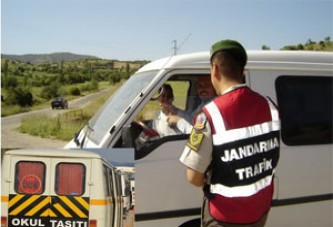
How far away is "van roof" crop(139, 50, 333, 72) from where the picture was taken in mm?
3525

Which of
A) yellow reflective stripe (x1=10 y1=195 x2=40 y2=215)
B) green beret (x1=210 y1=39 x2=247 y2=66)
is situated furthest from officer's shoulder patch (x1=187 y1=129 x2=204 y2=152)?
yellow reflective stripe (x1=10 y1=195 x2=40 y2=215)

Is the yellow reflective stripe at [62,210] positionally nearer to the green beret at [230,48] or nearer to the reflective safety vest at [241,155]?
the reflective safety vest at [241,155]

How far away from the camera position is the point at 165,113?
3619 millimetres

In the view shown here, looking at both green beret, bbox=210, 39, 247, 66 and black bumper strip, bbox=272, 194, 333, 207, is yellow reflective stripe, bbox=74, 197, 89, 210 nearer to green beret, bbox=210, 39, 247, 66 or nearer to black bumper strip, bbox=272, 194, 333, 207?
green beret, bbox=210, 39, 247, 66

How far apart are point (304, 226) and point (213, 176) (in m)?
1.87

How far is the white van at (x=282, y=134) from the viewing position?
333cm

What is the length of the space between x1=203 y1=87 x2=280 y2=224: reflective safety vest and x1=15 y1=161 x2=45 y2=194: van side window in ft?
3.53

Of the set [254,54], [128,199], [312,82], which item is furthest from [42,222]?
[312,82]

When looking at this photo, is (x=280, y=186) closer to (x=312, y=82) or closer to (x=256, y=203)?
(x=312, y=82)

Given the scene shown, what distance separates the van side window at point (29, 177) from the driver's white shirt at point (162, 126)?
1.18 m

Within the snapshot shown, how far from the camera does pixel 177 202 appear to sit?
11.1 ft

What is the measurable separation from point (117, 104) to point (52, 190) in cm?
127

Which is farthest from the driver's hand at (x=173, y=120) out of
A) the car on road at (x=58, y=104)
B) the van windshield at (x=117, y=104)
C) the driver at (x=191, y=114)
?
the car on road at (x=58, y=104)

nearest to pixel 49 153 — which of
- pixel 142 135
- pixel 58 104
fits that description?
pixel 142 135
